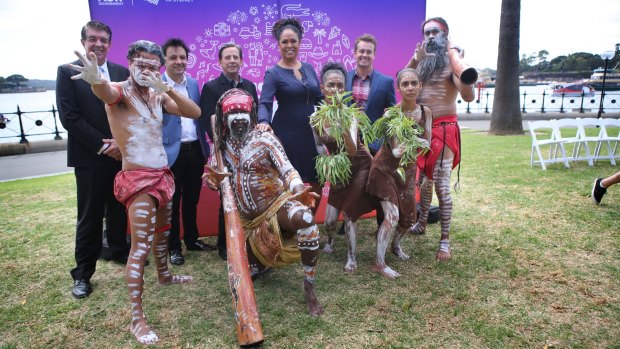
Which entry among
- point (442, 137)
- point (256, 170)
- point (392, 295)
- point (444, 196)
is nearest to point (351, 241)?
point (392, 295)

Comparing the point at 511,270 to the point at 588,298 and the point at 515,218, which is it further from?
the point at 515,218

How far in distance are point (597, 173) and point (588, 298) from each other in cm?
511

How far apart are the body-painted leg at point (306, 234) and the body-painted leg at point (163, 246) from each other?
0.99 meters

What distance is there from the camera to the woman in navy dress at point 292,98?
371 centimetres

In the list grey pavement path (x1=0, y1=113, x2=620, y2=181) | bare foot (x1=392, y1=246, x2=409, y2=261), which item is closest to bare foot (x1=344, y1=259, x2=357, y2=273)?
bare foot (x1=392, y1=246, x2=409, y2=261)

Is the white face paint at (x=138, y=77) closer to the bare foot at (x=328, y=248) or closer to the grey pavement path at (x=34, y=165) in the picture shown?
the bare foot at (x=328, y=248)

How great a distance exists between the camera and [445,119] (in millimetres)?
4035

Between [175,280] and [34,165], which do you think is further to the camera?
[34,165]

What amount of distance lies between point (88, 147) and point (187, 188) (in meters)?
1.11

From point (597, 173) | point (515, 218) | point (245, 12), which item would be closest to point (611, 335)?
point (515, 218)

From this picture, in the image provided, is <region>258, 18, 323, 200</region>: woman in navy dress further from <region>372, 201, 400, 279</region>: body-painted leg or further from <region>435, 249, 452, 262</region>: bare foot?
<region>435, 249, 452, 262</region>: bare foot

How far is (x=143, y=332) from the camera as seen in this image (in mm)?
2793

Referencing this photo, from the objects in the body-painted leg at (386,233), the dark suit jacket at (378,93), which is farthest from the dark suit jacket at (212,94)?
the body-painted leg at (386,233)

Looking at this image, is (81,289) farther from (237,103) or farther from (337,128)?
(337,128)
